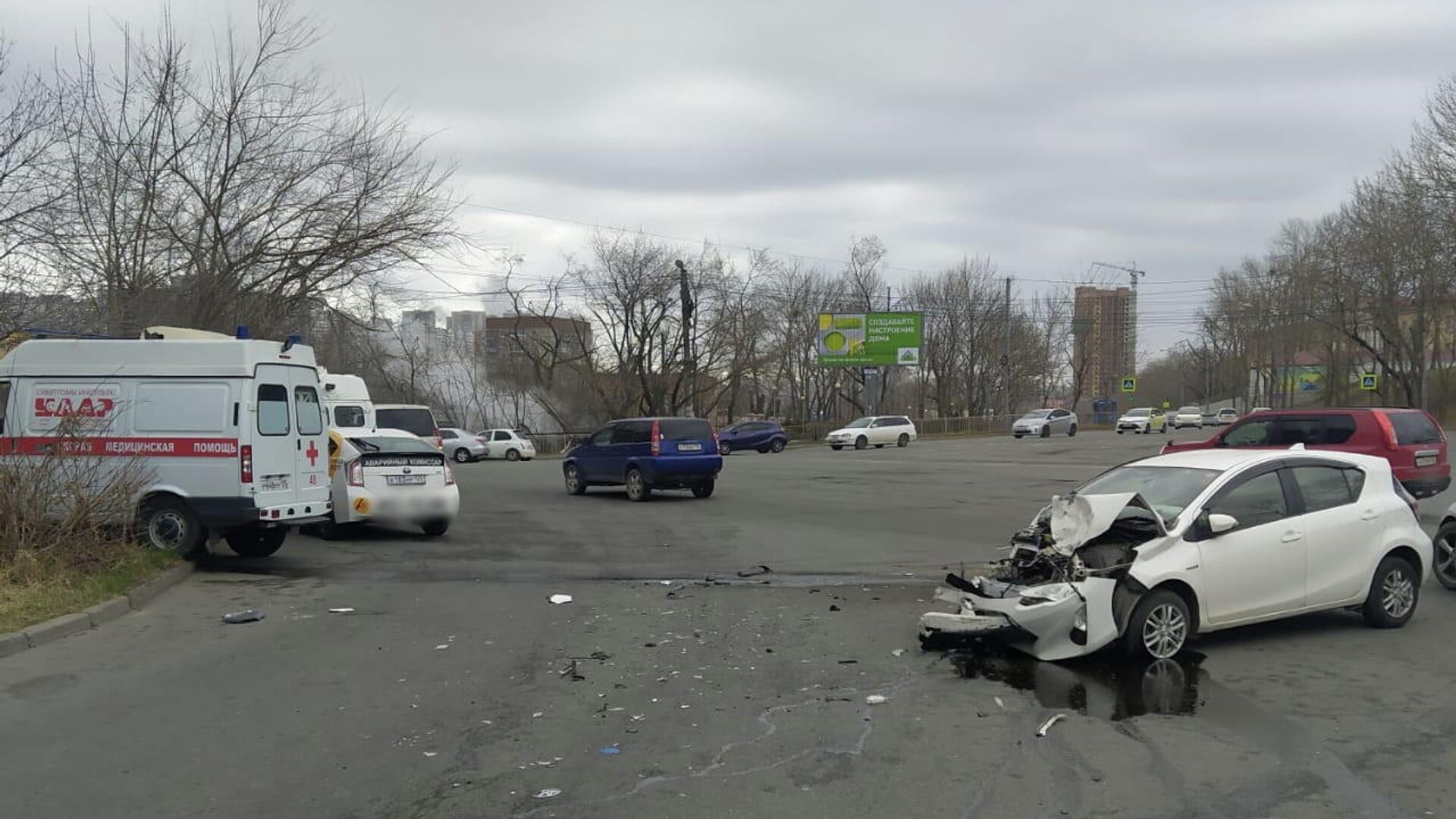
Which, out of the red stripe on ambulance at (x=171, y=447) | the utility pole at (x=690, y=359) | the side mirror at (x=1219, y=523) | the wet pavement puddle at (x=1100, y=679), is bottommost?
the wet pavement puddle at (x=1100, y=679)

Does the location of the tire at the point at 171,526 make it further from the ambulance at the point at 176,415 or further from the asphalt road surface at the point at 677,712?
the asphalt road surface at the point at 677,712

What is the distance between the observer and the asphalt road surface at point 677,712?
487 centimetres

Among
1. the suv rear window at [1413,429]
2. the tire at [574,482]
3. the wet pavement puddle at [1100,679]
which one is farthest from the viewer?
the tire at [574,482]

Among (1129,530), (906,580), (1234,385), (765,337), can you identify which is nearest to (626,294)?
(765,337)

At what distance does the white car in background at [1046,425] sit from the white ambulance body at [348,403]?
1691 inches

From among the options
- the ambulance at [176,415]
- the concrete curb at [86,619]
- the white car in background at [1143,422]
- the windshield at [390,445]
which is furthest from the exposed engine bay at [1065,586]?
the white car in background at [1143,422]

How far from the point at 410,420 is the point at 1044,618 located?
2121 centimetres

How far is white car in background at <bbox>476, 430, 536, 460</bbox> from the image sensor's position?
159 feet

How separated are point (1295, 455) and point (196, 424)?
36.8 feet

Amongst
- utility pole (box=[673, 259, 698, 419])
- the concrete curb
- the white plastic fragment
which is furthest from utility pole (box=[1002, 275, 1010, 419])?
the white plastic fragment

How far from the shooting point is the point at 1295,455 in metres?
8.35

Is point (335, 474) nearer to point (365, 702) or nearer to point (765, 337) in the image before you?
point (365, 702)

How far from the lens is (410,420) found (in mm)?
25906

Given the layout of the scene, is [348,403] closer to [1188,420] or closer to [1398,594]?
→ [1398,594]
